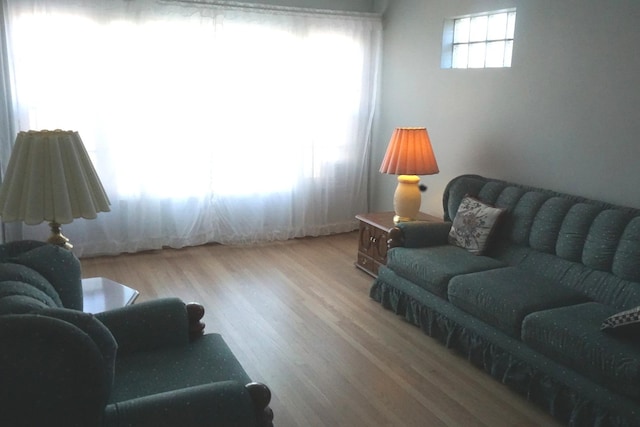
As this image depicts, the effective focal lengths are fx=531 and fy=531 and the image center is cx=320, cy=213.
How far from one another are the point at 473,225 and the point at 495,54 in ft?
5.06

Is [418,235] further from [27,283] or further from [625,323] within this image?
[27,283]

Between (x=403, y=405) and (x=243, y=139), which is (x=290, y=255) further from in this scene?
(x=403, y=405)

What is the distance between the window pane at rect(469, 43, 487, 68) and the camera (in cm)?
446

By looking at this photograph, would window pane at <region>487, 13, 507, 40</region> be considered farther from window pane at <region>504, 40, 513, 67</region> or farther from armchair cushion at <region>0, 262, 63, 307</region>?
armchair cushion at <region>0, 262, 63, 307</region>

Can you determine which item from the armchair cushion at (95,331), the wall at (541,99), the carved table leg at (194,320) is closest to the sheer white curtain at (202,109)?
the wall at (541,99)

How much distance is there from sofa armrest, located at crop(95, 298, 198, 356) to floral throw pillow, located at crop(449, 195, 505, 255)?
7.19ft

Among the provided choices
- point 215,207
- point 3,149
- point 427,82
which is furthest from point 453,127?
point 3,149

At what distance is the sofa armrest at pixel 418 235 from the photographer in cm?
387

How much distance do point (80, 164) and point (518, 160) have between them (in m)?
3.09

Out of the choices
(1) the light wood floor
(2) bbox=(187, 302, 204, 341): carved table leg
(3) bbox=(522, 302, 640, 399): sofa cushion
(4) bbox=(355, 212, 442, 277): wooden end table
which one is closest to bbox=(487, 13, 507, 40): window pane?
(4) bbox=(355, 212, 442, 277): wooden end table

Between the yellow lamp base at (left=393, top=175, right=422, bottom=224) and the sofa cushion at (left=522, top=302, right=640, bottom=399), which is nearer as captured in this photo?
the sofa cushion at (left=522, top=302, right=640, bottom=399)

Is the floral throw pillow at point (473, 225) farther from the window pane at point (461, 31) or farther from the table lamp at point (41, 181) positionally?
the table lamp at point (41, 181)

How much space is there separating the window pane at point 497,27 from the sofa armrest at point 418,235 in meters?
1.64

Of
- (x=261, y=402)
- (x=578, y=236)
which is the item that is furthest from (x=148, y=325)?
(x=578, y=236)
